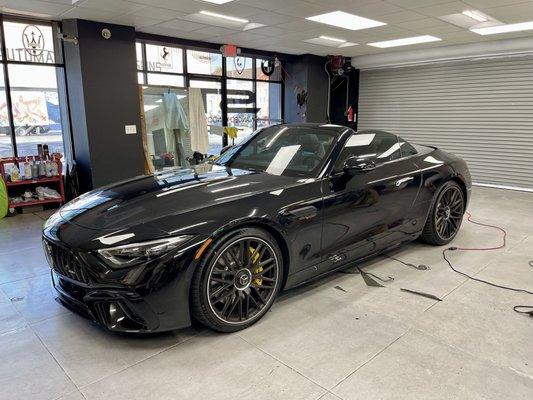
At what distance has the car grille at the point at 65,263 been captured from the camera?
6.56 feet

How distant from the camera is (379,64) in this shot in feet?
29.0

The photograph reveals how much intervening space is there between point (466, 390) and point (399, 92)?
27.4 ft

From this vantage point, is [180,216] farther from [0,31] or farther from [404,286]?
[0,31]

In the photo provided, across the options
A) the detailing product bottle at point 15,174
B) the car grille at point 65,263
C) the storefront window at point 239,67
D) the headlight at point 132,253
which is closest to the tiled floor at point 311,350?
the car grille at point 65,263

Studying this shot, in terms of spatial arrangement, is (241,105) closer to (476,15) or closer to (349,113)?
(349,113)

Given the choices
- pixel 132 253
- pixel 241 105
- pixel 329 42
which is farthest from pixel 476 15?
pixel 132 253

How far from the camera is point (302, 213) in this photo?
245 cm

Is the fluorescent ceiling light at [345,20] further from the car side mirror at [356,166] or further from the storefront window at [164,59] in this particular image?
the car side mirror at [356,166]

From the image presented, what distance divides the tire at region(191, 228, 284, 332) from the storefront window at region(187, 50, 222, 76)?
19.8 feet

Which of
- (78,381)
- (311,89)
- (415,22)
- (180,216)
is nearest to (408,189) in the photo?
(180,216)

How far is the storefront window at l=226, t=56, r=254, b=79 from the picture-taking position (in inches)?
321

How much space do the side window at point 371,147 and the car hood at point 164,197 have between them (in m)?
0.52

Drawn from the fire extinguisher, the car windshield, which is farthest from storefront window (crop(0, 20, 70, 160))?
the fire extinguisher

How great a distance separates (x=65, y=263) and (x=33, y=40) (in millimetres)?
5122
